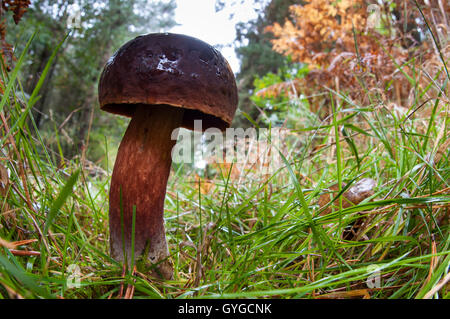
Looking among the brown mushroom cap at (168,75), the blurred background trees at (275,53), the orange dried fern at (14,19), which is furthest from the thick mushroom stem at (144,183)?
the orange dried fern at (14,19)

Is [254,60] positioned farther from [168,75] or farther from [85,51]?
[168,75]

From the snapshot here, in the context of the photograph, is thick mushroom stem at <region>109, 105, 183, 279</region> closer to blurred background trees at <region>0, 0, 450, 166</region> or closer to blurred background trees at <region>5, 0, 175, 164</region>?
blurred background trees at <region>0, 0, 450, 166</region>

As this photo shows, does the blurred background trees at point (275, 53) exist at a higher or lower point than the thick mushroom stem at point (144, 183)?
higher

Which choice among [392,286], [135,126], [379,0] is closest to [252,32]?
[379,0]

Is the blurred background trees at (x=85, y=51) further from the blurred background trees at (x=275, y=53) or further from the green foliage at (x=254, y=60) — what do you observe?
the green foliage at (x=254, y=60)

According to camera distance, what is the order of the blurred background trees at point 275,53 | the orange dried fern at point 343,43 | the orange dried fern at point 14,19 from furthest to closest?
the orange dried fern at point 343,43 → the blurred background trees at point 275,53 → the orange dried fern at point 14,19

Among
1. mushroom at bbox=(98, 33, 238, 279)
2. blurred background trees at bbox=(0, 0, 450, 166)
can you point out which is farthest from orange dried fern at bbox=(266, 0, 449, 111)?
mushroom at bbox=(98, 33, 238, 279)

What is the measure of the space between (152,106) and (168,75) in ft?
0.80

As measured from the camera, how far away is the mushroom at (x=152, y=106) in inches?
36.5

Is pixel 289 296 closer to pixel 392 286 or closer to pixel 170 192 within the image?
pixel 392 286

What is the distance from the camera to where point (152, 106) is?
44.5 inches

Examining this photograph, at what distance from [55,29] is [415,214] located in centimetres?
951

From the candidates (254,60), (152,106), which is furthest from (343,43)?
(254,60)

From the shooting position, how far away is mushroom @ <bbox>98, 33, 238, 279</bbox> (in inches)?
36.5
